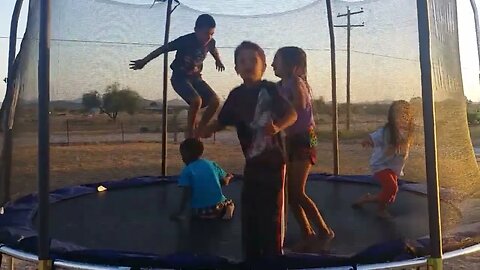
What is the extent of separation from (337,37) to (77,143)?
5.03 feet

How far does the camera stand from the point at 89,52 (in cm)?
294

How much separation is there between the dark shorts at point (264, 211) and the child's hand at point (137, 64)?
83cm

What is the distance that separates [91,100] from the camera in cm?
288

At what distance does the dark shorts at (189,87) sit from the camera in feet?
9.05

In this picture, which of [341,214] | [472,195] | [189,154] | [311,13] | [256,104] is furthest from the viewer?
[472,195]

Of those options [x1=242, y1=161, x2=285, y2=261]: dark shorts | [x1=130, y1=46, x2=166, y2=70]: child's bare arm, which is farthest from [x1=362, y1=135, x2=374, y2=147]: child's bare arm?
[x1=130, y1=46, x2=166, y2=70]: child's bare arm

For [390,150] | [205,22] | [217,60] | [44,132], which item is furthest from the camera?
[390,150]

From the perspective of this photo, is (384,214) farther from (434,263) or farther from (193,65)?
(193,65)

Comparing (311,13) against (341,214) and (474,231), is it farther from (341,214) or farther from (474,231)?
(474,231)

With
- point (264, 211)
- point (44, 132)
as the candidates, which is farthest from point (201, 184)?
point (44, 132)

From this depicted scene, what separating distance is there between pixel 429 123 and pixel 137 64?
1438mm

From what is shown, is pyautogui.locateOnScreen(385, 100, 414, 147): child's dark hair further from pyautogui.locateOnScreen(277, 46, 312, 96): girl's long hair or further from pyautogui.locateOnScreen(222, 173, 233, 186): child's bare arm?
pyautogui.locateOnScreen(222, 173, 233, 186): child's bare arm

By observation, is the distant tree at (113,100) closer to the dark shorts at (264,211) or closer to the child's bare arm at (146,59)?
the child's bare arm at (146,59)

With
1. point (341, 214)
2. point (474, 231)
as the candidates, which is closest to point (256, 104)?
point (341, 214)
